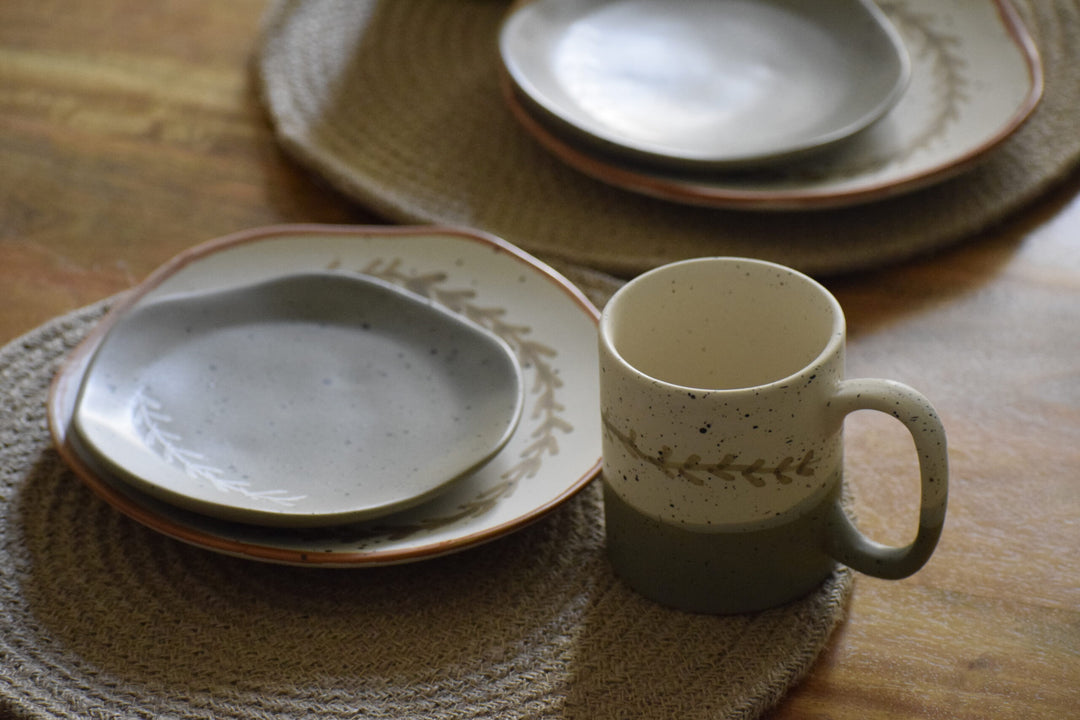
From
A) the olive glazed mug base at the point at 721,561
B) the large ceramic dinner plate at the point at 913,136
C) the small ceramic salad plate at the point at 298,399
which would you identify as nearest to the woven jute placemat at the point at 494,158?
the large ceramic dinner plate at the point at 913,136

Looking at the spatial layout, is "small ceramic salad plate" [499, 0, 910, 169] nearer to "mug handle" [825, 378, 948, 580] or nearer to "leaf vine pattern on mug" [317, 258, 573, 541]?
"leaf vine pattern on mug" [317, 258, 573, 541]

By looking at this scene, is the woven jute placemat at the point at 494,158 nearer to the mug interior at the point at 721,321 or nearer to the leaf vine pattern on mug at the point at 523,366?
the leaf vine pattern on mug at the point at 523,366

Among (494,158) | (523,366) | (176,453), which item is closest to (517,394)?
(523,366)

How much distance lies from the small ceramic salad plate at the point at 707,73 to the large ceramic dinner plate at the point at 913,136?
0.05 feet

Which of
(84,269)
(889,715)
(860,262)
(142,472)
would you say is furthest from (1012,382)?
(84,269)

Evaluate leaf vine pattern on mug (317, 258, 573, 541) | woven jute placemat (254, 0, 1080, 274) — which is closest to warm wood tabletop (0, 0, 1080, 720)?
woven jute placemat (254, 0, 1080, 274)

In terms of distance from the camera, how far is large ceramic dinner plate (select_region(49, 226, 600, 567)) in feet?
1.54

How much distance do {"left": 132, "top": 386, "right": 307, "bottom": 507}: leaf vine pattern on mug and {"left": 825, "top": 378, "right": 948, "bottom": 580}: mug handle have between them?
24 centimetres

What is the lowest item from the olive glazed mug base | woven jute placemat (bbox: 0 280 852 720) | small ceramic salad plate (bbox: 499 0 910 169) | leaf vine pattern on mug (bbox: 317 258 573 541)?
woven jute placemat (bbox: 0 280 852 720)

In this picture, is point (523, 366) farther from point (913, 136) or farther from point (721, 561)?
point (913, 136)

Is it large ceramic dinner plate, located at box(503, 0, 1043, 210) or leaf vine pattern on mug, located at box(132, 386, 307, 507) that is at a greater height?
large ceramic dinner plate, located at box(503, 0, 1043, 210)

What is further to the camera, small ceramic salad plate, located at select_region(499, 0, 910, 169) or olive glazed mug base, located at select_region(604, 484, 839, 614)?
small ceramic salad plate, located at select_region(499, 0, 910, 169)

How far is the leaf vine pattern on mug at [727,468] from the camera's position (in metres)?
0.41

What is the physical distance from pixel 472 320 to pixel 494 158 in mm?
205
